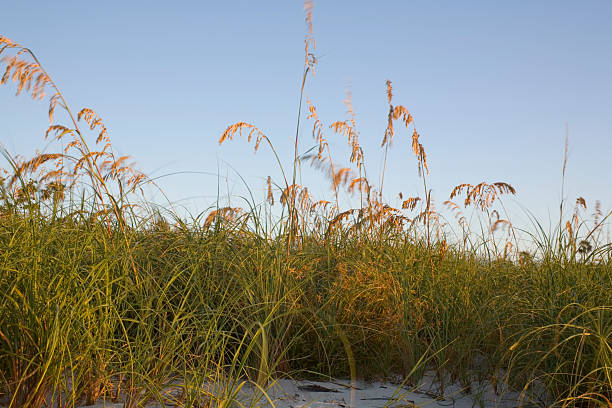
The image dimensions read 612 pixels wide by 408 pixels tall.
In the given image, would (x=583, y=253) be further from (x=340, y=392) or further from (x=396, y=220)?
(x=340, y=392)

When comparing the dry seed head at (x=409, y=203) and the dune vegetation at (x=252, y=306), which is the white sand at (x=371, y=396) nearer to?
the dune vegetation at (x=252, y=306)

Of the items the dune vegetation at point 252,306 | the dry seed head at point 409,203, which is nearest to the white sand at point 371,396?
the dune vegetation at point 252,306

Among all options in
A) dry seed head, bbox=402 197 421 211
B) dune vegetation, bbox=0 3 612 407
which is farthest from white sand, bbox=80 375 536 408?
dry seed head, bbox=402 197 421 211

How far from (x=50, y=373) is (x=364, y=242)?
264 cm

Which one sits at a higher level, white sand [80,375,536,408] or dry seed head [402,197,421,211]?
dry seed head [402,197,421,211]

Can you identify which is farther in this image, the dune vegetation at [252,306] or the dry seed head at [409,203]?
the dry seed head at [409,203]

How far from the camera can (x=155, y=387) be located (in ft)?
7.59

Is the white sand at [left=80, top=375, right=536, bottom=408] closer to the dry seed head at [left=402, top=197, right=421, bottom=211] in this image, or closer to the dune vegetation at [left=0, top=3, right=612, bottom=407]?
the dune vegetation at [left=0, top=3, right=612, bottom=407]

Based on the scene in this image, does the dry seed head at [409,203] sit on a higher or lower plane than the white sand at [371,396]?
higher

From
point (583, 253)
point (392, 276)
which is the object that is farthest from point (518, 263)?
point (392, 276)

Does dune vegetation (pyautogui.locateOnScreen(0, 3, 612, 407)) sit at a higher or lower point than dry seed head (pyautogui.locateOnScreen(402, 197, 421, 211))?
lower

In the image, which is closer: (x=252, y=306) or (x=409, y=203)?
(x=252, y=306)

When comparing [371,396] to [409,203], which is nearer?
[371,396]

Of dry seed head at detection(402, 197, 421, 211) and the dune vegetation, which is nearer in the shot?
the dune vegetation
